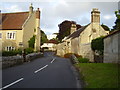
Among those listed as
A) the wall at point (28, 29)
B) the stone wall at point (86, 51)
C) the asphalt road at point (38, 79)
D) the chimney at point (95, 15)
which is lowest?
the asphalt road at point (38, 79)

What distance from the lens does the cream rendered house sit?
158 feet

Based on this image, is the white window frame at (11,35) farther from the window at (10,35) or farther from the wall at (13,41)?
the wall at (13,41)

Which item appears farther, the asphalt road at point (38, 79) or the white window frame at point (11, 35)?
the white window frame at point (11, 35)

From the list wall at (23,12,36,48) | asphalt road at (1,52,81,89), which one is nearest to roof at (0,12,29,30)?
wall at (23,12,36,48)

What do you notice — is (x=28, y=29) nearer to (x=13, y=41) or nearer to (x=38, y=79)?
(x=13, y=41)

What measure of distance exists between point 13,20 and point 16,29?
418 centimetres

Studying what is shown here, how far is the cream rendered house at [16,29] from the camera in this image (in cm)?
4828

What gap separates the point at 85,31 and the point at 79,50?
15.4 ft

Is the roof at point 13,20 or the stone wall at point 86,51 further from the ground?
the roof at point 13,20

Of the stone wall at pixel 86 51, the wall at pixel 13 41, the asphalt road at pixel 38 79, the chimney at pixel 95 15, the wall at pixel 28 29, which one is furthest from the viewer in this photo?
the wall at pixel 28 29

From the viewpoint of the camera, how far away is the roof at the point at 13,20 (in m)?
49.2

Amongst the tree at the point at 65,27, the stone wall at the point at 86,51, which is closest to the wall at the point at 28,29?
the stone wall at the point at 86,51

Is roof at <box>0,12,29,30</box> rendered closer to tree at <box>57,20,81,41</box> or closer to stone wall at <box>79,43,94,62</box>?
stone wall at <box>79,43,94,62</box>

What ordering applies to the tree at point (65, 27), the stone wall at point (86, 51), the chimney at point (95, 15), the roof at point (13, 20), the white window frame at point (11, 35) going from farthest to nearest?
1. the tree at point (65, 27)
2. the roof at point (13, 20)
3. the white window frame at point (11, 35)
4. the chimney at point (95, 15)
5. the stone wall at point (86, 51)
